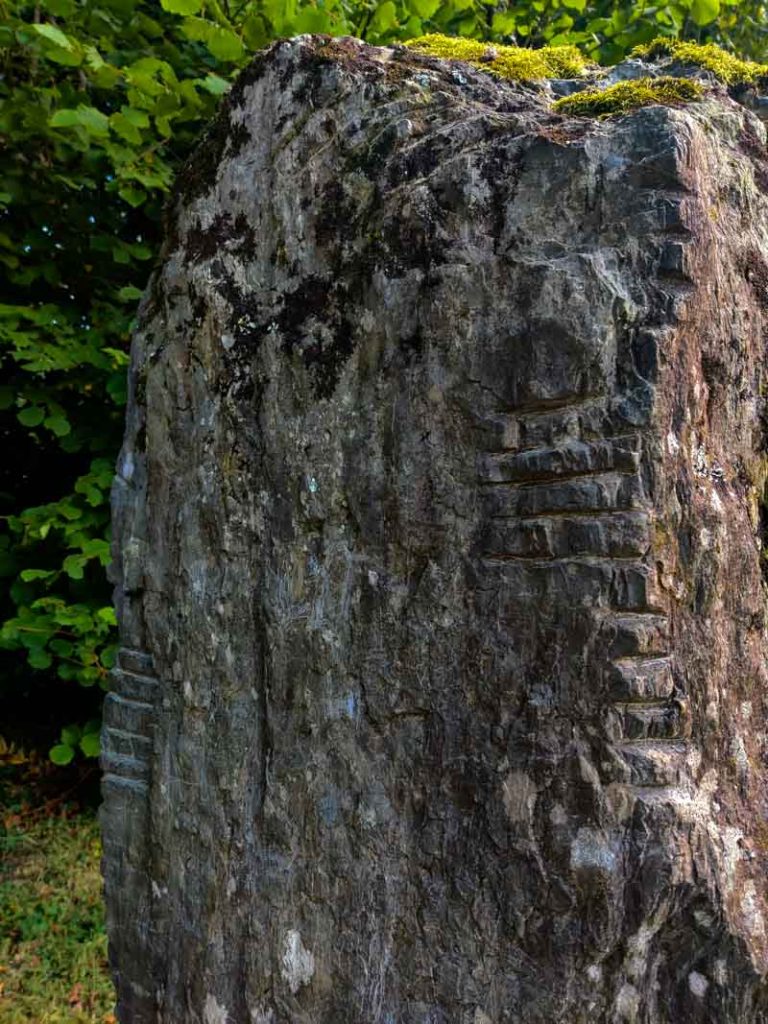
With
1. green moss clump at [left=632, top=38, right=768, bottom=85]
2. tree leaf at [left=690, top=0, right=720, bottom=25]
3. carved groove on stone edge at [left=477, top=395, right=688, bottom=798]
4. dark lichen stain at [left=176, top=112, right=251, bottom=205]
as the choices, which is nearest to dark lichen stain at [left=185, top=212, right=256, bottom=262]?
dark lichen stain at [left=176, top=112, right=251, bottom=205]

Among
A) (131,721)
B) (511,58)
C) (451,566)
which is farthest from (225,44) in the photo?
(131,721)

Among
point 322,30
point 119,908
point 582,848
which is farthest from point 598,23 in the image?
point 119,908

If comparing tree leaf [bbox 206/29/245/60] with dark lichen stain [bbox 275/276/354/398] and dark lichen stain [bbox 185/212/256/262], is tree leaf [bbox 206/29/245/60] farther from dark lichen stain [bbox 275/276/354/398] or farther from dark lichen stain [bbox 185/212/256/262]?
dark lichen stain [bbox 275/276/354/398]

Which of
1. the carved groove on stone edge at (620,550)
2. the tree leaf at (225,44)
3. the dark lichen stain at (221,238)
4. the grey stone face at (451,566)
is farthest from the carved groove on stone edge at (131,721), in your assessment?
the tree leaf at (225,44)

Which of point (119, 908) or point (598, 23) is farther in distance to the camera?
point (598, 23)

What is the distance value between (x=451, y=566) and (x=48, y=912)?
9.60 ft

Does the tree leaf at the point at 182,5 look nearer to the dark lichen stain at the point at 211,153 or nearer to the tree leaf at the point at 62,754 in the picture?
the dark lichen stain at the point at 211,153

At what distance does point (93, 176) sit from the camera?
379 centimetres

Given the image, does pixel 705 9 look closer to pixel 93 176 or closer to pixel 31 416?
pixel 93 176

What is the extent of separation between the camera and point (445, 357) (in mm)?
1921

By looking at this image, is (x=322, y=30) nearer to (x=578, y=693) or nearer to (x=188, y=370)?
(x=188, y=370)

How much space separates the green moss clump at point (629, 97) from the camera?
1953mm

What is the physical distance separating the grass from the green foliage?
768 mm

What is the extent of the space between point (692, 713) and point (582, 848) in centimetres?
34
